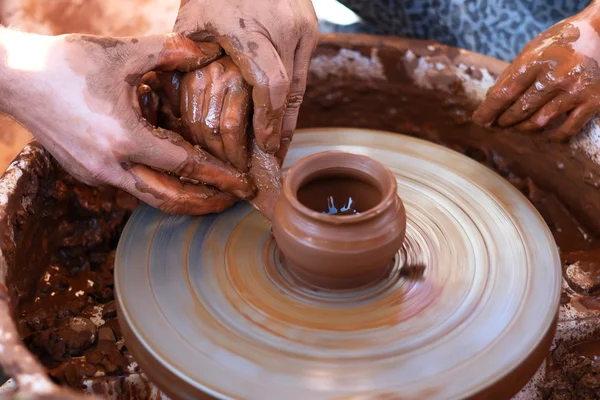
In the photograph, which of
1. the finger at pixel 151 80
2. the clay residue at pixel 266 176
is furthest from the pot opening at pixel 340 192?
the finger at pixel 151 80

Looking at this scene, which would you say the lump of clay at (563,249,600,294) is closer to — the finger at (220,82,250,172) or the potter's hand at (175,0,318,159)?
the potter's hand at (175,0,318,159)

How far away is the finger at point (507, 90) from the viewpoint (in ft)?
5.29

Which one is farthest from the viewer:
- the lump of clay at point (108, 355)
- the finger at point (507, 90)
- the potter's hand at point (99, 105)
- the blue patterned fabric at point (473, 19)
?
the blue patterned fabric at point (473, 19)

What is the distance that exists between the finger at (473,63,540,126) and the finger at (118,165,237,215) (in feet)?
2.62

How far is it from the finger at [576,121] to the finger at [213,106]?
939mm

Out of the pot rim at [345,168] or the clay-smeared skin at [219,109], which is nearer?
the pot rim at [345,168]

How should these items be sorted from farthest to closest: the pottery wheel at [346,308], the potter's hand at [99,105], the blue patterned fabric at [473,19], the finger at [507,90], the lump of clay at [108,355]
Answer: the blue patterned fabric at [473,19]
the finger at [507,90]
the lump of clay at [108,355]
the potter's hand at [99,105]
the pottery wheel at [346,308]

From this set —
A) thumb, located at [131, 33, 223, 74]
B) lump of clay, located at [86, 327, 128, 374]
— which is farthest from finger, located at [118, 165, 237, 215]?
lump of clay, located at [86, 327, 128, 374]

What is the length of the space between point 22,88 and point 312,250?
0.72 metres

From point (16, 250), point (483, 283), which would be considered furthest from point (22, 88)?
point (483, 283)

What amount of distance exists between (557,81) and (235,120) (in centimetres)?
87

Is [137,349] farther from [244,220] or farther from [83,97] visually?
[83,97]

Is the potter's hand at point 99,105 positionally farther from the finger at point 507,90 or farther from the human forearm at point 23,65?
the finger at point 507,90

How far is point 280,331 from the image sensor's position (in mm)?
1195
